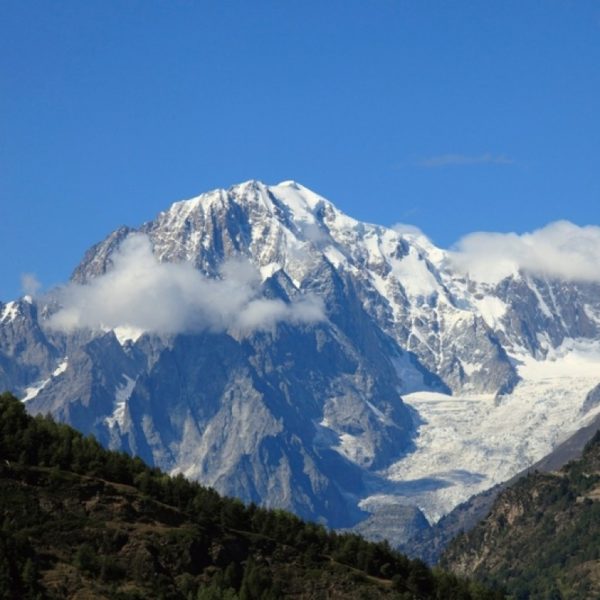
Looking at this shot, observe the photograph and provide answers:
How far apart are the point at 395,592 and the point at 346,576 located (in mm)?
5492

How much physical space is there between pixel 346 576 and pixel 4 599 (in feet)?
162

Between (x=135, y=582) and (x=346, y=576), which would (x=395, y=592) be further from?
(x=135, y=582)

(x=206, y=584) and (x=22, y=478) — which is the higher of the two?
(x=22, y=478)

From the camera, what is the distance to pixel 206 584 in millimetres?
182875

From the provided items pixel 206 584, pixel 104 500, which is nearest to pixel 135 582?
pixel 206 584

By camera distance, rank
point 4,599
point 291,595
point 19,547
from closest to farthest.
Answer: point 4,599
point 19,547
point 291,595

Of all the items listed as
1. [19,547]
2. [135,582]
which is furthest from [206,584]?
[19,547]

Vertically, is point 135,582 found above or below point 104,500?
below

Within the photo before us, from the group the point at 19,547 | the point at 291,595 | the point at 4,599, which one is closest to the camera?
the point at 4,599

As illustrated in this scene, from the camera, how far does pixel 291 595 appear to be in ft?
620

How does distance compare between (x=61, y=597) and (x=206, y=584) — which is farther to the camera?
(x=206, y=584)

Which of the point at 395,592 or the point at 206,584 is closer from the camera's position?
the point at 206,584

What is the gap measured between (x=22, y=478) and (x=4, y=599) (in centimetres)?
4078

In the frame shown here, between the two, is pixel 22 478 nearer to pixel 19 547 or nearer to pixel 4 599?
pixel 19 547
